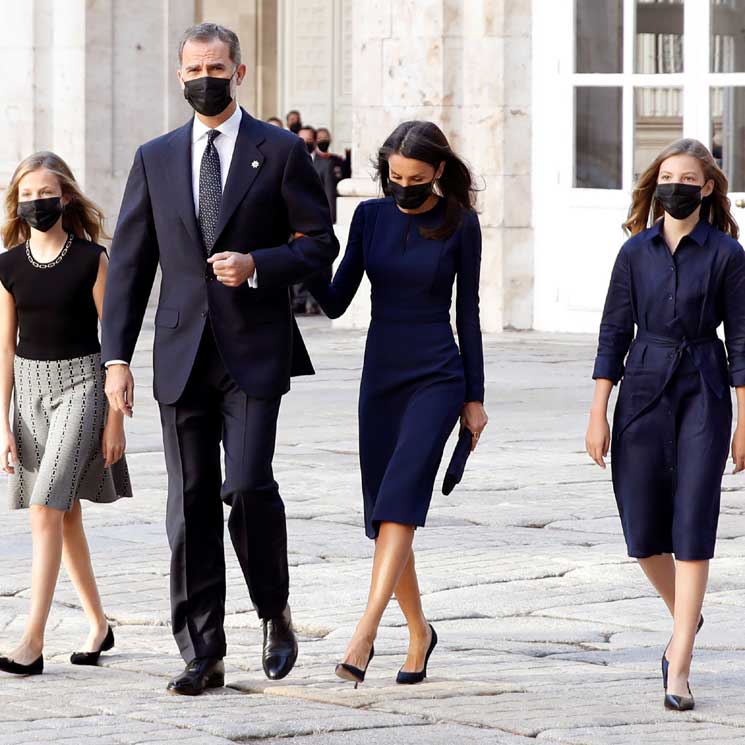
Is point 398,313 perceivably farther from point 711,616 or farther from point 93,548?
point 93,548

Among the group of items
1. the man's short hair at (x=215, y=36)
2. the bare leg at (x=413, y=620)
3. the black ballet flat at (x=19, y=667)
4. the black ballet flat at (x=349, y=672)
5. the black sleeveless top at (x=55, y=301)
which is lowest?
the black ballet flat at (x=19, y=667)

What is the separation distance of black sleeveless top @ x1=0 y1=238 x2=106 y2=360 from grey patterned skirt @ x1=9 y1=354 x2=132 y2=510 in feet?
0.13

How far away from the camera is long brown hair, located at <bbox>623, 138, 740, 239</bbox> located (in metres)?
5.71

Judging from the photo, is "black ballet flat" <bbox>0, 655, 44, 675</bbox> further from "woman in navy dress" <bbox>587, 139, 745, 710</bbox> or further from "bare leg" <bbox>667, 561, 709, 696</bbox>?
"bare leg" <bbox>667, 561, 709, 696</bbox>

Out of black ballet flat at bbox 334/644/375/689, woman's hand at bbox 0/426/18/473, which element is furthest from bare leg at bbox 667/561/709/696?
woman's hand at bbox 0/426/18/473

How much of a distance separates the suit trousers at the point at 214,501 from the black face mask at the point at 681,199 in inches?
43.7

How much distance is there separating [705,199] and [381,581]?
1288 mm

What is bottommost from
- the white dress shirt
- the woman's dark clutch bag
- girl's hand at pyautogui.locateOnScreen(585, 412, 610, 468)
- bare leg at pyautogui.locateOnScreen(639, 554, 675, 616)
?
bare leg at pyautogui.locateOnScreen(639, 554, 675, 616)

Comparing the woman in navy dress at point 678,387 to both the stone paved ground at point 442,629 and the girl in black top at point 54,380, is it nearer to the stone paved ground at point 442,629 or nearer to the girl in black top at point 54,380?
the stone paved ground at point 442,629

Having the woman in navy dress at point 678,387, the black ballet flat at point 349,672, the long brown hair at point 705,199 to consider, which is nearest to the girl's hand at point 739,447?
the woman in navy dress at point 678,387

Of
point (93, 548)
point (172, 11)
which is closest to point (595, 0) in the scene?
point (172, 11)

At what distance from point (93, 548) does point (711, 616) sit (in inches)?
94.3

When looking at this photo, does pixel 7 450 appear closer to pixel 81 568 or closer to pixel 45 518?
pixel 45 518

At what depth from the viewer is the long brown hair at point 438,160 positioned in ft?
18.9
